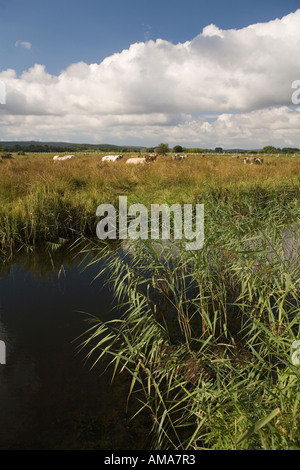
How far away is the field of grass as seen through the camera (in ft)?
7.16

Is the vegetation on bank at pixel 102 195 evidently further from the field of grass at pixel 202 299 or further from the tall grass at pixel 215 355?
the tall grass at pixel 215 355

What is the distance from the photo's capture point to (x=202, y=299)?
3.97 metres

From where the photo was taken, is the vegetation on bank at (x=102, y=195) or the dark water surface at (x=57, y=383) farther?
the vegetation on bank at (x=102, y=195)

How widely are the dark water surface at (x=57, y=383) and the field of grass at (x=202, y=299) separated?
0.83 ft

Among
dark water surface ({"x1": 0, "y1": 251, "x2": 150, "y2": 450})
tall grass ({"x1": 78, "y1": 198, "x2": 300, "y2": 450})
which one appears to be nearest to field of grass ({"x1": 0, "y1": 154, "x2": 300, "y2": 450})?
tall grass ({"x1": 78, "y1": 198, "x2": 300, "y2": 450})

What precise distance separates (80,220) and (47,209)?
896 millimetres

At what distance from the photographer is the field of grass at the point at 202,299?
7.16ft

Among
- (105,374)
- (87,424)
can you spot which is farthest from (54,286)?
(87,424)

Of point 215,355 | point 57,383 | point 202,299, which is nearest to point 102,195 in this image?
point 202,299

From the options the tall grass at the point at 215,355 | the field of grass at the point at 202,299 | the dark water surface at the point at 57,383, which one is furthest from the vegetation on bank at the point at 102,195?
the dark water surface at the point at 57,383

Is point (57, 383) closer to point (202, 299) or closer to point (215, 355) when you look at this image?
point (215, 355)

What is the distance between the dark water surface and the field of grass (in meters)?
0.25

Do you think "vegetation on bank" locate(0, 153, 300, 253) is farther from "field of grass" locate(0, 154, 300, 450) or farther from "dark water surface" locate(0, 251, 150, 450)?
"dark water surface" locate(0, 251, 150, 450)
